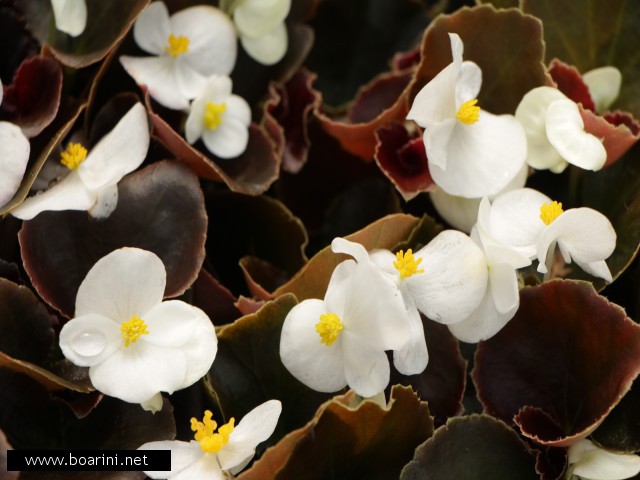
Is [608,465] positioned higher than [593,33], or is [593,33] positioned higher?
[593,33]

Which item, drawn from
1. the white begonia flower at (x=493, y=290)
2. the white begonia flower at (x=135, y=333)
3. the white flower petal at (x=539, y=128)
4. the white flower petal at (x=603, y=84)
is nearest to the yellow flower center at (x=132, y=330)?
the white begonia flower at (x=135, y=333)

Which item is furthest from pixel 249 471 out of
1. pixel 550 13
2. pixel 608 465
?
pixel 550 13

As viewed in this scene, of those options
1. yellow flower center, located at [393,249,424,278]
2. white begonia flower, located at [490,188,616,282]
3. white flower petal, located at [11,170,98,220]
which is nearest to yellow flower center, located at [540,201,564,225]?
white begonia flower, located at [490,188,616,282]

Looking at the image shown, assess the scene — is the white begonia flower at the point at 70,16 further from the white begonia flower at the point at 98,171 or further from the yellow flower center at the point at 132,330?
the yellow flower center at the point at 132,330

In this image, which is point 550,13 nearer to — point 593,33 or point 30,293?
point 593,33

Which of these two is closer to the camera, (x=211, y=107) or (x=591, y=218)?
(x=591, y=218)

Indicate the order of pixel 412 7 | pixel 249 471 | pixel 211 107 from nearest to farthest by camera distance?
pixel 249 471
pixel 211 107
pixel 412 7

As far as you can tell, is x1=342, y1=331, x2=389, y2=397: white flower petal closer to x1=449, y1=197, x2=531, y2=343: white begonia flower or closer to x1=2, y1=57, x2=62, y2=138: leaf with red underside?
x1=449, y1=197, x2=531, y2=343: white begonia flower
